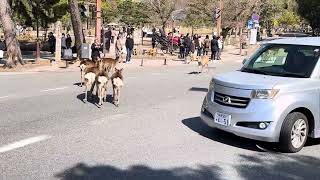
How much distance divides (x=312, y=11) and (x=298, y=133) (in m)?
71.0

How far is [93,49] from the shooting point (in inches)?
1013

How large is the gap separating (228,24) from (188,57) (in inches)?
746

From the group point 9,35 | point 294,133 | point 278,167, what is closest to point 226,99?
point 294,133

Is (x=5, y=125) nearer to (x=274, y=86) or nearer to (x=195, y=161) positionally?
(x=195, y=161)

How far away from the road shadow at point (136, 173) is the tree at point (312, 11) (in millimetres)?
69203

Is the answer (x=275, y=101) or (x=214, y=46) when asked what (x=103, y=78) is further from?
(x=214, y=46)

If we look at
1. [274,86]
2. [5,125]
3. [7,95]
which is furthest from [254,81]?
[7,95]

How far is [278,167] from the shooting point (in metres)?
7.34

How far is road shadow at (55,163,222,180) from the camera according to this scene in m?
6.65

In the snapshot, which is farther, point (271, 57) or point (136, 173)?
point (271, 57)

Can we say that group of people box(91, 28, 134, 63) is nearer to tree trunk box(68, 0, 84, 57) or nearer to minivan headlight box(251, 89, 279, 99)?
tree trunk box(68, 0, 84, 57)

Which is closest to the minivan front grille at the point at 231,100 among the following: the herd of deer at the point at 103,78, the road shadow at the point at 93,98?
the herd of deer at the point at 103,78

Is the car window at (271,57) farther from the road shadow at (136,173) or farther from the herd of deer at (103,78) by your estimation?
the herd of deer at (103,78)

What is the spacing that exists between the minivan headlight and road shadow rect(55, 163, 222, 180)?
145 centimetres
